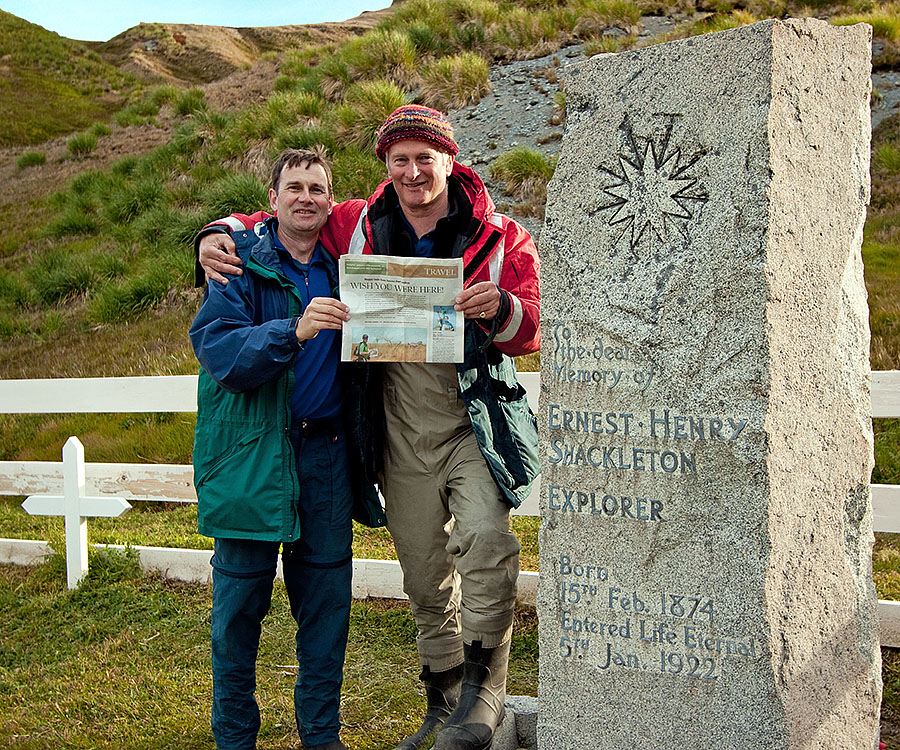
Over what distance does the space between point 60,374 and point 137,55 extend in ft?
81.3

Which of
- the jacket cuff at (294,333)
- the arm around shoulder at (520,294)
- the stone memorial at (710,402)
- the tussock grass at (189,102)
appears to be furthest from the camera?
the tussock grass at (189,102)

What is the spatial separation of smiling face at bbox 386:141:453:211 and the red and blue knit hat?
0.03 meters

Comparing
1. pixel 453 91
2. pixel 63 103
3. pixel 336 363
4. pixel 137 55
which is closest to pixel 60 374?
pixel 453 91

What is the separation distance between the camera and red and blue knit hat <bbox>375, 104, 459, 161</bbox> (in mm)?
3525

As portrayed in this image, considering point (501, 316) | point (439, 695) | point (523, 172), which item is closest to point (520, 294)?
point (501, 316)

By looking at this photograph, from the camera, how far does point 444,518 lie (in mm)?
3699

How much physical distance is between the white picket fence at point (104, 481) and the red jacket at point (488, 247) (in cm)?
154

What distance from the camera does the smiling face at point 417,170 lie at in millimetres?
3570

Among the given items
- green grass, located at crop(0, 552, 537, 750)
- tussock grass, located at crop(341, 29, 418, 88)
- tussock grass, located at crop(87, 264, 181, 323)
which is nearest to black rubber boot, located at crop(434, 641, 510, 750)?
green grass, located at crop(0, 552, 537, 750)

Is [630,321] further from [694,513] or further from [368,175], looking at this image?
[368,175]

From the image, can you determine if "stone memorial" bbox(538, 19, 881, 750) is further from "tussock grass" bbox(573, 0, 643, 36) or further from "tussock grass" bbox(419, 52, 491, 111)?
"tussock grass" bbox(573, 0, 643, 36)

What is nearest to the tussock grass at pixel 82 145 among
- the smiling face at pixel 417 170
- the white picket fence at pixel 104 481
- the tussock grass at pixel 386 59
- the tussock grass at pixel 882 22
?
the tussock grass at pixel 386 59

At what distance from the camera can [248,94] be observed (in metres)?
17.0

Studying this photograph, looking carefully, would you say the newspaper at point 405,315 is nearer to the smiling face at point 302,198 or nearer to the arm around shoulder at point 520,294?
the arm around shoulder at point 520,294
